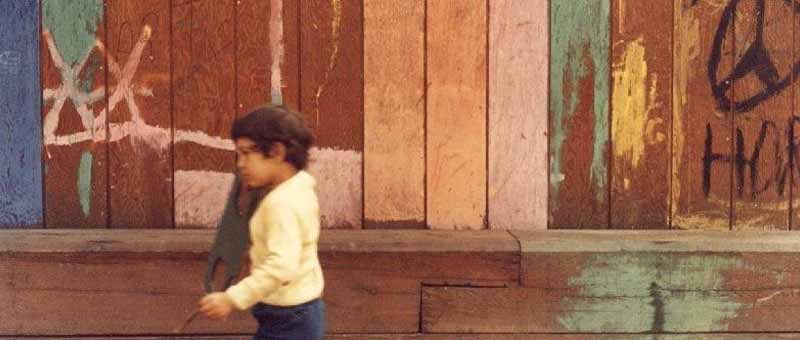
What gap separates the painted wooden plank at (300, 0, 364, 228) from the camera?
482 centimetres

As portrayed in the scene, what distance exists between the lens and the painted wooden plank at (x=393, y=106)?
4.82 m

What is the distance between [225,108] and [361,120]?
51 cm

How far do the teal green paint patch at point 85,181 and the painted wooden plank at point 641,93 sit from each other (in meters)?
1.95

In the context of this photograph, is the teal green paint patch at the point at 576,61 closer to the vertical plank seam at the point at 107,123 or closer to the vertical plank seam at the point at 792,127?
the vertical plank seam at the point at 792,127

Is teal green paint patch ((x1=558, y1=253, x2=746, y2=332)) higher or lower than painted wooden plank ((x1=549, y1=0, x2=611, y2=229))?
lower

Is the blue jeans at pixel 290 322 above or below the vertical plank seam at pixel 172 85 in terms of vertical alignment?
below

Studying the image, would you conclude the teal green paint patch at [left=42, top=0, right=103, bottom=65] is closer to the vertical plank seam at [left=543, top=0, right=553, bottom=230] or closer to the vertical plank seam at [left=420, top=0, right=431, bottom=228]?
the vertical plank seam at [left=420, top=0, right=431, bottom=228]

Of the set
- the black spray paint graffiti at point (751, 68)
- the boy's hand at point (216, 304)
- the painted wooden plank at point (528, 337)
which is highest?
the black spray paint graffiti at point (751, 68)

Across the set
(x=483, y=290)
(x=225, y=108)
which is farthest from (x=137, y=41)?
(x=483, y=290)

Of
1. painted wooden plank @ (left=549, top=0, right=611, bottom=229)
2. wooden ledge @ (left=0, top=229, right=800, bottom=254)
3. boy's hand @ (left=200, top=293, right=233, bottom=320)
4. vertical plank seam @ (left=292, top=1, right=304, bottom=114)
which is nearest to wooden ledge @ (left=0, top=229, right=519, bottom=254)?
wooden ledge @ (left=0, top=229, right=800, bottom=254)

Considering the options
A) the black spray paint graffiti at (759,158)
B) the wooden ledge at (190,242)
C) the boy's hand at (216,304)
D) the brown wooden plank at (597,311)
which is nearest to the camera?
the boy's hand at (216,304)

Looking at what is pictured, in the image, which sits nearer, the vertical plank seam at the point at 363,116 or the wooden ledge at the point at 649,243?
the wooden ledge at the point at 649,243

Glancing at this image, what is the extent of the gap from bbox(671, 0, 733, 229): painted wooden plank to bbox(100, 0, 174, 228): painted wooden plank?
189 centimetres

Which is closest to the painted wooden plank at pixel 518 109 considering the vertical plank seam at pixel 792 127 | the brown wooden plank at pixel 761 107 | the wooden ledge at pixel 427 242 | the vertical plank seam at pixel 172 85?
the wooden ledge at pixel 427 242
